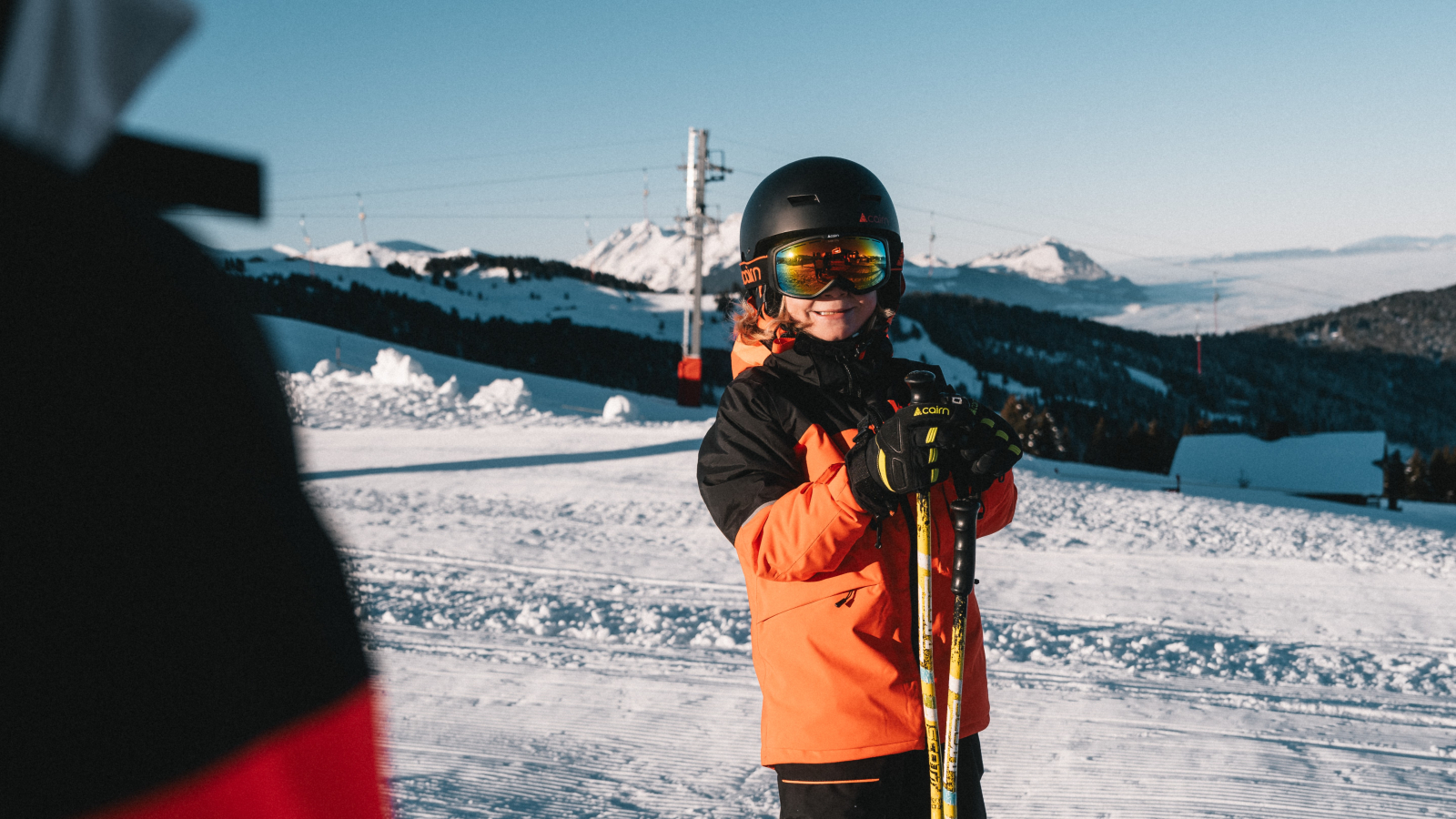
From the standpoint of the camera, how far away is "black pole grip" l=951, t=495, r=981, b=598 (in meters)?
2.07

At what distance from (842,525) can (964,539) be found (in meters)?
0.33

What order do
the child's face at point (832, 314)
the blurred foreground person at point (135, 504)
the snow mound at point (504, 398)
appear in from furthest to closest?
the snow mound at point (504, 398), the child's face at point (832, 314), the blurred foreground person at point (135, 504)

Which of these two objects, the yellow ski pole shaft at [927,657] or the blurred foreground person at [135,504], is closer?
the blurred foreground person at [135,504]

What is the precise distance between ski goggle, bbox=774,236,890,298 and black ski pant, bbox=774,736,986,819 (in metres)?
1.29

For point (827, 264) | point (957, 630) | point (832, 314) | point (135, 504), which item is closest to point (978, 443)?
point (957, 630)

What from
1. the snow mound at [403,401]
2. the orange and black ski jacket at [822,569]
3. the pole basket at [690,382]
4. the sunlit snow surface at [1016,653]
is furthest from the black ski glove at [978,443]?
the pole basket at [690,382]

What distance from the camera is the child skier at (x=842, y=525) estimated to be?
1996 millimetres

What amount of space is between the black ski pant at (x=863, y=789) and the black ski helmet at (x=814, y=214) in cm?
129

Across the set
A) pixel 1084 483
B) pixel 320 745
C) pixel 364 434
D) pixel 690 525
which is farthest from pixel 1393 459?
pixel 320 745

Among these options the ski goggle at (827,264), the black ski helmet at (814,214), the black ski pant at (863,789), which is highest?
the black ski helmet at (814,214)

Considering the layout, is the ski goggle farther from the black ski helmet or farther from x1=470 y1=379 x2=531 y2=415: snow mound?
x1=470 y1=379 x2=531 y2=415: snow mound

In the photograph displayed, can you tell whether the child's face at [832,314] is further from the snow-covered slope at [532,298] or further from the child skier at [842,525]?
the snow-covered slope at [532,298]

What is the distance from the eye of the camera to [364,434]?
46.2 feet

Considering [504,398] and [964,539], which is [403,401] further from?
[964,539]
